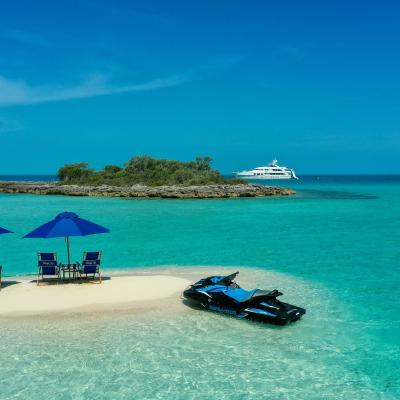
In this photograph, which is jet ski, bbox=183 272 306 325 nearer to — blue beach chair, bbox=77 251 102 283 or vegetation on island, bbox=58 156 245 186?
blue beach chair, bbox=77 251 102 283

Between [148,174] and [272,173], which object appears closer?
[148,174]

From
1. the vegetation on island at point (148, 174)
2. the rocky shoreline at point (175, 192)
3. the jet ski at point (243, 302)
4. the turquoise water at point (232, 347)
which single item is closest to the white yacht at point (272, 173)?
the vegetation on island at point (148, 174)

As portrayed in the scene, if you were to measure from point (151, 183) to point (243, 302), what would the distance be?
184ft

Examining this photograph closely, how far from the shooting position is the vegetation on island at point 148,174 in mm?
66312

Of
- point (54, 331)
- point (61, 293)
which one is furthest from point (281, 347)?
point (61, 293)

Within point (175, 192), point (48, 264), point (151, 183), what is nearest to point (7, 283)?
point (48, 264)

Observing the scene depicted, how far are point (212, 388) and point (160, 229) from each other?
18746 millimetres

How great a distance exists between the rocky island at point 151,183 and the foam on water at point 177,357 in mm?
42580

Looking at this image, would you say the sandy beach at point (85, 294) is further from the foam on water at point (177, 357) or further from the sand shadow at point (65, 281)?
the foam on water at point (177, 357)

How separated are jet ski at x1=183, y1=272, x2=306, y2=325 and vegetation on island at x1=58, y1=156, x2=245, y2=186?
53036 millimetres

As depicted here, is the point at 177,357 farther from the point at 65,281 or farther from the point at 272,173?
the point at 272,173

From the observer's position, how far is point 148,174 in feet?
229

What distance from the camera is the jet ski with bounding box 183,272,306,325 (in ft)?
29.9

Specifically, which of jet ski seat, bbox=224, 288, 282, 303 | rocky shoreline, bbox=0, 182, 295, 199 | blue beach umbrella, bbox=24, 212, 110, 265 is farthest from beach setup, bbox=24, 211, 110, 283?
rocky shoreline, bbox=0, 182, 295, 199
